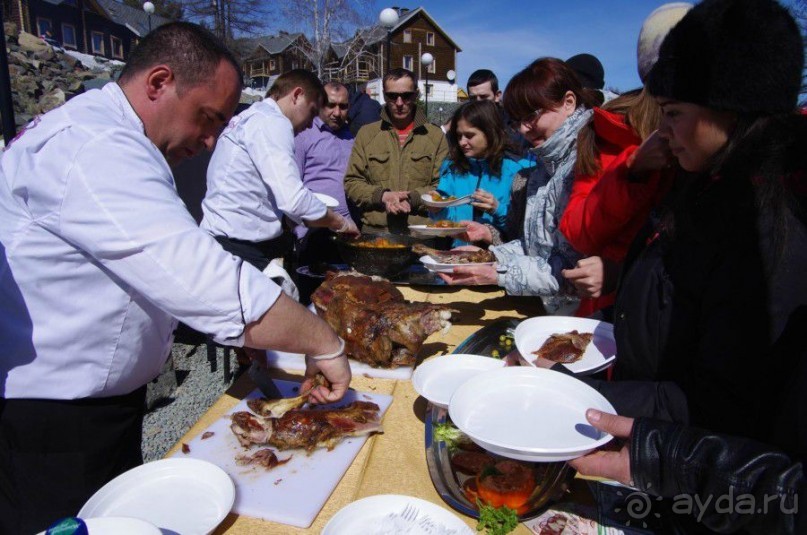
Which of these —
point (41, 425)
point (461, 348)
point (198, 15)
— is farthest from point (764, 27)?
point (198, 15)

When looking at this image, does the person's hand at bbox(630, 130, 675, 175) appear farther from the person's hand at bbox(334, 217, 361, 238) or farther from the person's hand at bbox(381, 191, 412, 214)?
the person's hand at bbox(381, 191, 412, 214)

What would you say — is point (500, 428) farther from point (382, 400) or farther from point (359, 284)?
point (359, 284)

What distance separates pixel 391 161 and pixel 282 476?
4218 mm

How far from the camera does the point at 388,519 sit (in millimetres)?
1299

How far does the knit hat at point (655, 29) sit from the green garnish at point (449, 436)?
1.84 metres

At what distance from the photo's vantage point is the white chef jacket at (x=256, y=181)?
12.4 feet

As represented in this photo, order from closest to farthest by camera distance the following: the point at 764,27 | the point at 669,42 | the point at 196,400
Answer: the point at 764,27, the point at 669,42, the point at 196,400

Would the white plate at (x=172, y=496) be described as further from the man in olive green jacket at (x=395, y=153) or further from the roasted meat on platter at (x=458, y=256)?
the man in olive green jacket at (x=395, y=153)

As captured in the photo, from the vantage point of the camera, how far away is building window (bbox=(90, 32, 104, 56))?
3842cm

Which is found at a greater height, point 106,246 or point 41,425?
point 106,246

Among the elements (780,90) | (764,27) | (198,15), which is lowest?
(780,90)

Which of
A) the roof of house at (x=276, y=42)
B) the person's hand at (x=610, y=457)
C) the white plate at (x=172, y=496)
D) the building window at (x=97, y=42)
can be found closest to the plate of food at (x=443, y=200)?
the person's hand at (x=610, y=457)

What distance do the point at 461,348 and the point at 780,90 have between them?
154 cm

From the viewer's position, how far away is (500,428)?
4.69 feet
